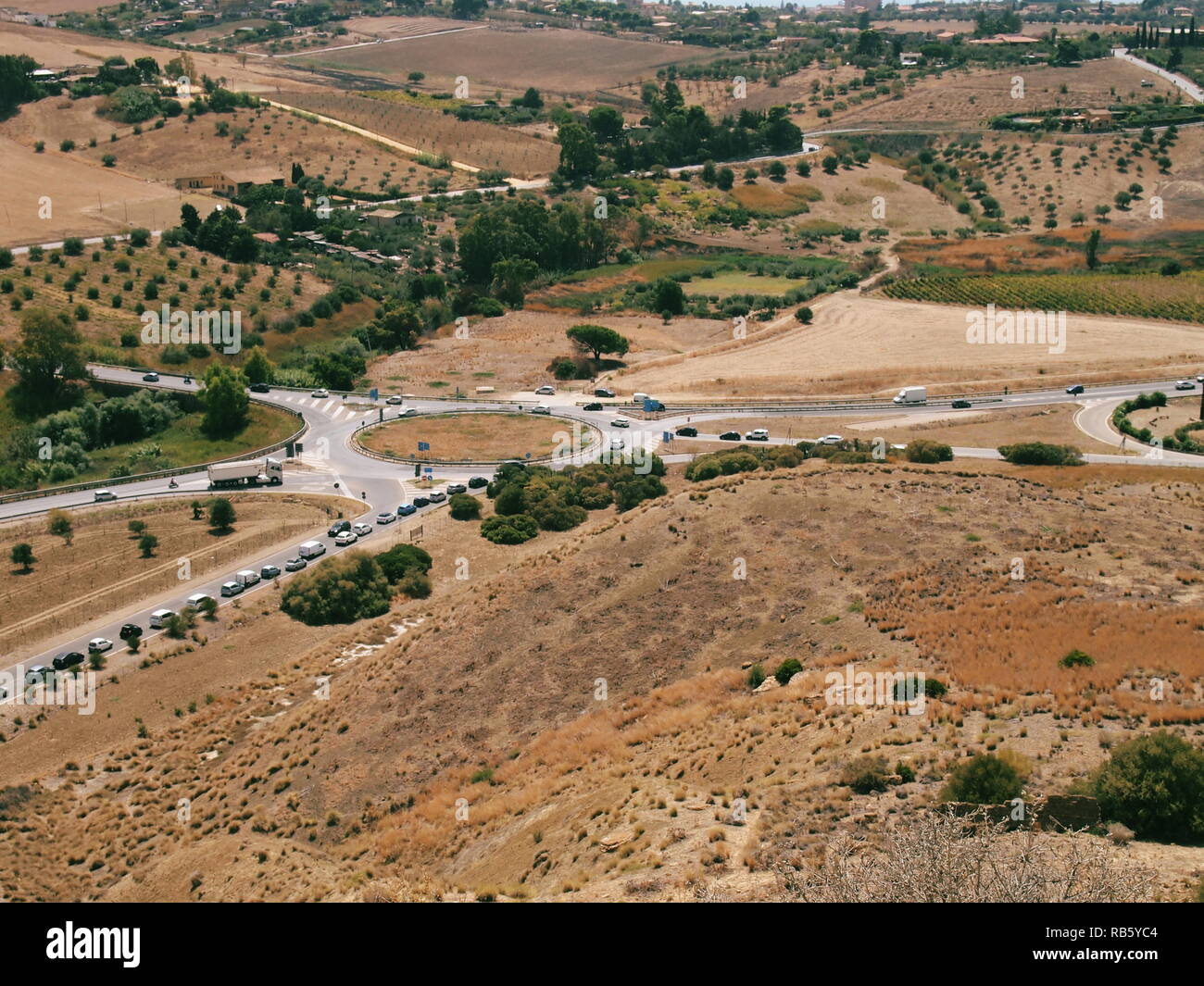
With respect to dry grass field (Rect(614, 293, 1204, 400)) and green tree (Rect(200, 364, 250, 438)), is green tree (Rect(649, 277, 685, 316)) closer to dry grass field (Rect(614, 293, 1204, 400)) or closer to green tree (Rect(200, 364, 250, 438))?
dry grass field (Rect(614, 293, 1204, 400))

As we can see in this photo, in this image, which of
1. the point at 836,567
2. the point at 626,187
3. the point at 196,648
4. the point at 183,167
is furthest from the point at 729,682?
the point at 183,167

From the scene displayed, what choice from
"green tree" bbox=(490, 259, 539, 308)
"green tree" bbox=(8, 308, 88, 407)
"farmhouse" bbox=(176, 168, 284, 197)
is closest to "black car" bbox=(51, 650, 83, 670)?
"green tree" bbox=(8, 308, 88, 407)

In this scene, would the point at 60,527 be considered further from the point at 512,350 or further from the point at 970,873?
the point at 970,873

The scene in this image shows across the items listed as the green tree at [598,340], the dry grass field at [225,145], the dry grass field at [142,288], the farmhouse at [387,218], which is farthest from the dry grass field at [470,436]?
the dry grass field at [225,145]

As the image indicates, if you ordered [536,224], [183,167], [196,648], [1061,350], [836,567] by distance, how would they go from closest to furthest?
[836,567] < [196,648] < [1061,350] < [536,224] < [183,167]

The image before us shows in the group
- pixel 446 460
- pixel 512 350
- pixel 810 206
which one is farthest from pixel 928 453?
pixel 810 206

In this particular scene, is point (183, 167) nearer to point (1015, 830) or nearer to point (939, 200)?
point (939, 200)
